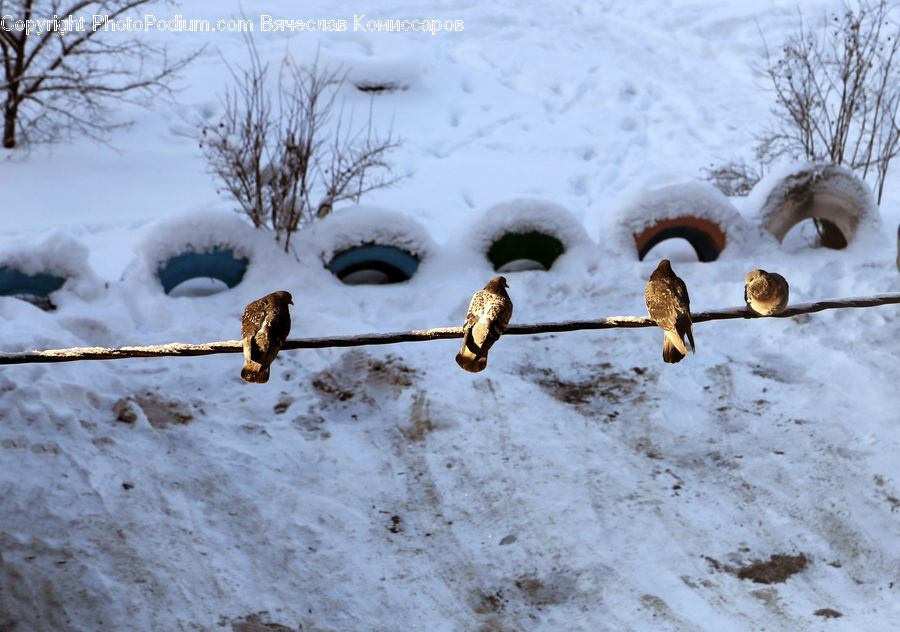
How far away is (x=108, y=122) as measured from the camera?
36.8 ft

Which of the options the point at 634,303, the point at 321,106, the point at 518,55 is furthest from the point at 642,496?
the point at 518,55

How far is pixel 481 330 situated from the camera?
2689mm

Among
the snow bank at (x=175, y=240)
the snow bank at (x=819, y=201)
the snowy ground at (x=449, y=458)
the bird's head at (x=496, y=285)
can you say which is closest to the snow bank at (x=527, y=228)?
the snowy ground at (x=449, y=458)

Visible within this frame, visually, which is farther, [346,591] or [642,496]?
[642,496]

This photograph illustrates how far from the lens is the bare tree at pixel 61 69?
9.71 metres

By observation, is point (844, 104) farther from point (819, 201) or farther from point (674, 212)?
point (674, 212)

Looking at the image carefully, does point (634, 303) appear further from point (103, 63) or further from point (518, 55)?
point (103, 63)

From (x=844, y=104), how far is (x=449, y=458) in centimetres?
551

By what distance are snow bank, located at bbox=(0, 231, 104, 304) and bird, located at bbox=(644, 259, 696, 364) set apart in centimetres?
521

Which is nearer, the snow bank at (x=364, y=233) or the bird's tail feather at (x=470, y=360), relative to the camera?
the bird's tail feather at (x=470, y=360)

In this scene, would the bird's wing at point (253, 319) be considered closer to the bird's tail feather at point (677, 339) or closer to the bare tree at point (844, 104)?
the bird's tail feather at point (677, 339)

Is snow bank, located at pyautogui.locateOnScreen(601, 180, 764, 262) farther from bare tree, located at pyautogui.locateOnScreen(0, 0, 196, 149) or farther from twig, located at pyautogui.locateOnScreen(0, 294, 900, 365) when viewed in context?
twig, located at pyautogui.locateOnScreen(0, 294, 900, 365)

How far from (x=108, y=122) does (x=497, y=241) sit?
18.4 ft

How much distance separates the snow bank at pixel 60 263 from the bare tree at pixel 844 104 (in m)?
6.16
